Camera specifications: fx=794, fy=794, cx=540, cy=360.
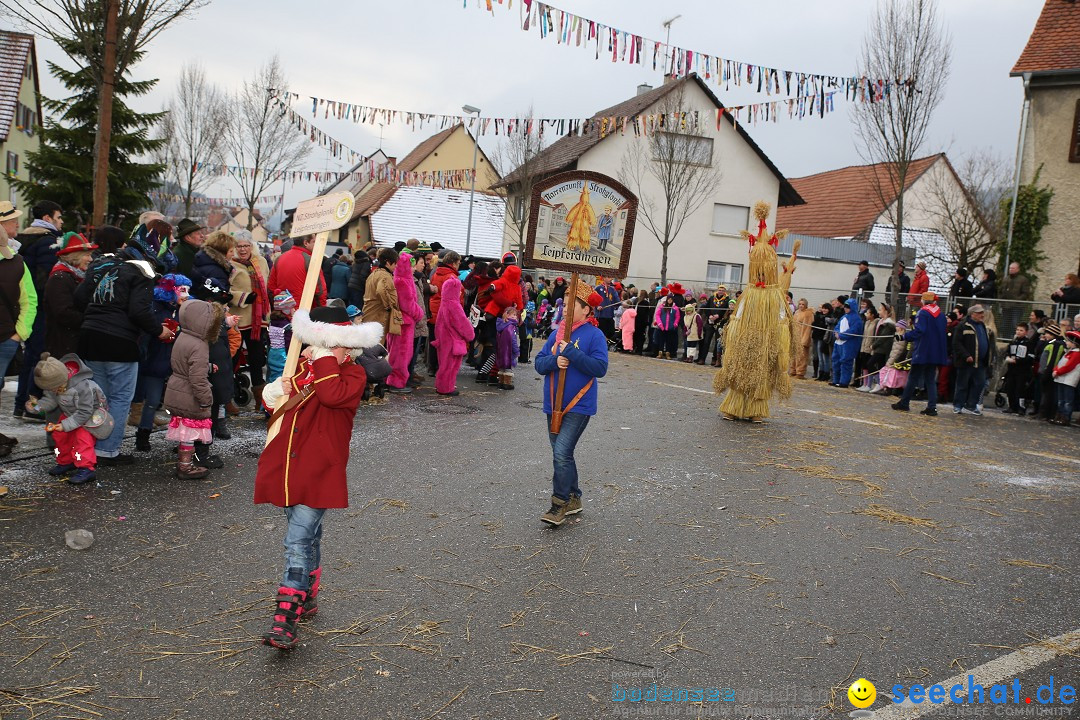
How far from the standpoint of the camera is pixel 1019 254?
20.2 metres

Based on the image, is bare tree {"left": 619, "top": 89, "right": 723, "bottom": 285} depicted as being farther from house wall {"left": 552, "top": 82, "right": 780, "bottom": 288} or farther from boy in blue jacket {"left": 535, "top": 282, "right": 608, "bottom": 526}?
boy in blue jacket {"left": 535, "top": 282, "right": 608, "bottom": 526}

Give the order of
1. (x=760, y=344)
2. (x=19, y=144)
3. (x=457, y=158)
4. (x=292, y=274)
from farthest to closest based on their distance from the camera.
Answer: (x=457, y=158) → (x=19, y=144) → (x=760, y=344) → (x=292, y=274)

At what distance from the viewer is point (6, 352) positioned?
6.59 meters

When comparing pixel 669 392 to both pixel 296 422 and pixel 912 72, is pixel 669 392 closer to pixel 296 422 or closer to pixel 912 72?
pixel 296 422

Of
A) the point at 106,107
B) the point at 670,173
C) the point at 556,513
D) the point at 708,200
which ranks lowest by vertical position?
the point at 556,513

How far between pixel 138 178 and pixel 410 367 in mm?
16679

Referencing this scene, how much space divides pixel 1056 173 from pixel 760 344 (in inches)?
570

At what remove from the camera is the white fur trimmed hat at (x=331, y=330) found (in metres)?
3.97

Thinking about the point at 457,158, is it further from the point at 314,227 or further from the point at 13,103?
the point at 314,227

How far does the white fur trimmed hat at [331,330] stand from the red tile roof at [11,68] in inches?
1327

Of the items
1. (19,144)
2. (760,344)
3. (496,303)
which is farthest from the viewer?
(19,144)

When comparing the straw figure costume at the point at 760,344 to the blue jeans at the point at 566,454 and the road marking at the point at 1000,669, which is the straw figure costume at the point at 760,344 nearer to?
the blue jeans at the point at 566,454

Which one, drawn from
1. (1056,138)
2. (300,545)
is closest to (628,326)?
(1056,138)

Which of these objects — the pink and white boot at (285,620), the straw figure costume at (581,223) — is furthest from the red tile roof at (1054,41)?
the pink and white boot at (285,620)
